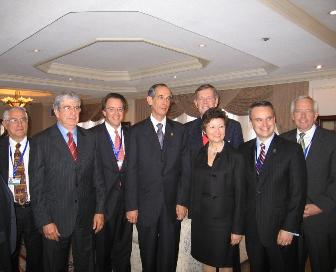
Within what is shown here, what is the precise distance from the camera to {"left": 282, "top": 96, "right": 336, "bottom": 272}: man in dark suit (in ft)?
8.24

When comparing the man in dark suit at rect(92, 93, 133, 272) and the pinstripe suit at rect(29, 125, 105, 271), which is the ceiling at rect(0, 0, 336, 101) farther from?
the pinstripe suit at rect(29, 125, 105, 271)

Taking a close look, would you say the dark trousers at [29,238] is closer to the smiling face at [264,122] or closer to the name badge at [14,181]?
the name badge at [14,181]

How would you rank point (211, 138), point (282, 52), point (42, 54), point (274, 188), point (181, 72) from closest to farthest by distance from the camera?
1. point (274, 188)
2. point (211, 138)
3. point (282, 52)
4. point (42, 54)
5. point (181, 72)

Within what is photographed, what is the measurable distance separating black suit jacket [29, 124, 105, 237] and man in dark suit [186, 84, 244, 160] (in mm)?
1034

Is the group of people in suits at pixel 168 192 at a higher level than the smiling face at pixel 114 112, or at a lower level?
lower

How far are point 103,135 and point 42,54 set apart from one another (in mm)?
3677

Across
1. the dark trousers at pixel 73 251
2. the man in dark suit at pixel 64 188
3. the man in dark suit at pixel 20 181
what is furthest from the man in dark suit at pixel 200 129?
the man in dark suit at pixel 20 181

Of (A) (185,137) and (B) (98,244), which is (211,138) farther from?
(B) (98,244)

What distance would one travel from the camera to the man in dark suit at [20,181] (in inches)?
113

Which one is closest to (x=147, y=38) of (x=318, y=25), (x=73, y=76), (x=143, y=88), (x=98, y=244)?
(x=318, y=25)

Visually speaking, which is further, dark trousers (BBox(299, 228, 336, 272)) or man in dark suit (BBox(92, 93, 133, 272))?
man in dark suit (BBox(92, 93, 133, 272))

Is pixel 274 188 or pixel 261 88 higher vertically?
pixel 261 88

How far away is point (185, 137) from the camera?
288 cm

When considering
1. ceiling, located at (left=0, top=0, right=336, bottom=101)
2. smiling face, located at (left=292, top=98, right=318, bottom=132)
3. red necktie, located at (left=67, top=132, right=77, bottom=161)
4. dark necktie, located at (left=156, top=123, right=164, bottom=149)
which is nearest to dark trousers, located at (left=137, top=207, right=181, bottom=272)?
dark necktie, located at (left=156, top=123, right=164, bottom=149)
